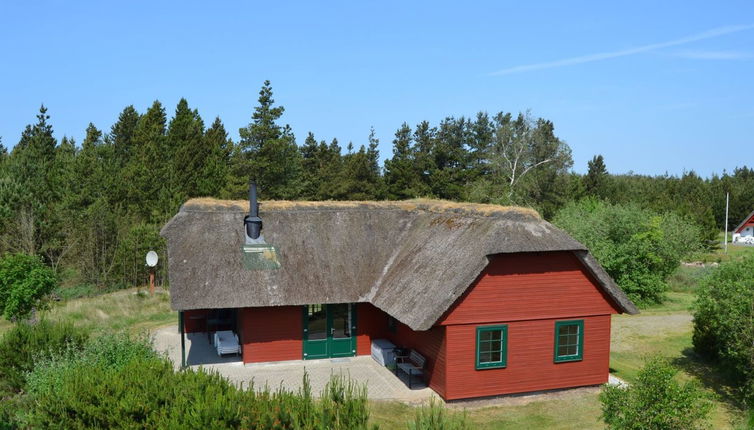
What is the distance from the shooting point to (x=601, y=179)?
61875 mm

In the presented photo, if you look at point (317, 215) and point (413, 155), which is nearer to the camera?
point (317, 215)

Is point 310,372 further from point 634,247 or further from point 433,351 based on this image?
point 634,247

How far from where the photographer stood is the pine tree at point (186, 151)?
47691 mm

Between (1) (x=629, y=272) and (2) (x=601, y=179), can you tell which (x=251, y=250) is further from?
(2) (x=601, y=179)

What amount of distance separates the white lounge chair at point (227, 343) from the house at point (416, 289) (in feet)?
1.43

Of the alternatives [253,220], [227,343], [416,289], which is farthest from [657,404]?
[253,220]

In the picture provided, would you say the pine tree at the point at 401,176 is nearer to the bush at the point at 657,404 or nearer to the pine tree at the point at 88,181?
the pine tree at the point at 88,181

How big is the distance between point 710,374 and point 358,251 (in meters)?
12.2

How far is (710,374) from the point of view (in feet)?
63.7

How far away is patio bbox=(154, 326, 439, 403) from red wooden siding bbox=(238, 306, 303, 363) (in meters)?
0.27

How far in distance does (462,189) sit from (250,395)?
46.0 m

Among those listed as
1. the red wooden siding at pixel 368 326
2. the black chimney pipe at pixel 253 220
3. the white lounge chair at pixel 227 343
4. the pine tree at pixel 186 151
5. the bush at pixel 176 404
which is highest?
the pine tree at pixel 186 151

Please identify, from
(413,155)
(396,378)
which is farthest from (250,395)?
(413,155)

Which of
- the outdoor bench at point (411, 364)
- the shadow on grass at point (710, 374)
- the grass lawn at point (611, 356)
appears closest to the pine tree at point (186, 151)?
the grass lawn at point (611, 356)
